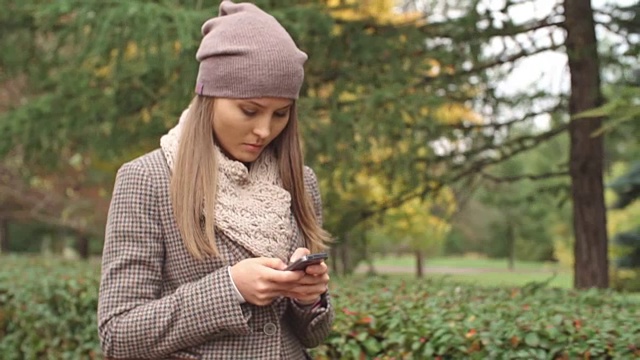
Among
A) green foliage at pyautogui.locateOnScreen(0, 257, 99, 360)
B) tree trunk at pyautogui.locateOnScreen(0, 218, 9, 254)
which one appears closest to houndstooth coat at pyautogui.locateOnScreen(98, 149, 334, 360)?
green foliage at pyautogui.locateOnScreen(0, 257, 99, 360)

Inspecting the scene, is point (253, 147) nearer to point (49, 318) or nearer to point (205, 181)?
point (205, 181)

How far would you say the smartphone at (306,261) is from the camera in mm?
1729

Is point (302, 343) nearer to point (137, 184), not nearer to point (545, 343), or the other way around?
point (137, 184)

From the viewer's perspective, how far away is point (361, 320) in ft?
11.9

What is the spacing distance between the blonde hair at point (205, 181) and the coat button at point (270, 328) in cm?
20

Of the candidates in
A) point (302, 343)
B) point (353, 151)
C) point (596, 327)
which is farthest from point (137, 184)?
point (353, 151)

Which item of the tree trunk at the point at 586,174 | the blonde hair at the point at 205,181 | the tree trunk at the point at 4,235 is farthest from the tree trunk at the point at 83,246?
the blonde hair at the point at 205,181

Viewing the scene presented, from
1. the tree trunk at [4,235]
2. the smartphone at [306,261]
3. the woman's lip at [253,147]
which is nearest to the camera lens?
the smartphone at [306,261]

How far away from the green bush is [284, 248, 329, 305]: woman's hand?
4.87ft

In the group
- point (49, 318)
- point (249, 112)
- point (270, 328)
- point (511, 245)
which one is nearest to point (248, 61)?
point (249, 112)

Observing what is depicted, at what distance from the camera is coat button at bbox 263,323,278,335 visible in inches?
76.0

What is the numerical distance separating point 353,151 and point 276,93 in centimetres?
438

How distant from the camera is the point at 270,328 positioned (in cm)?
193

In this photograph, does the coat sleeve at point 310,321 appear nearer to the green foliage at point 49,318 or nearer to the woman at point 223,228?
the woman at point 223,228
